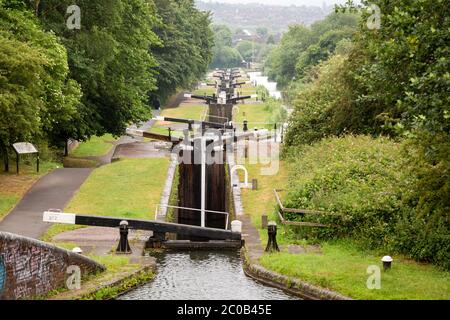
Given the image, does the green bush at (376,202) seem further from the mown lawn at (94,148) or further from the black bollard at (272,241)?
the mown lawn at (94,148)

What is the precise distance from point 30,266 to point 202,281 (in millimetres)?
5073

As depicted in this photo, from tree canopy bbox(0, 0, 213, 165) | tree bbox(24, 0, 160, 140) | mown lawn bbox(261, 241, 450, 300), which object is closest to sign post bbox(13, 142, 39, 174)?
tree canopy bbox(0, 0, 213, 165)

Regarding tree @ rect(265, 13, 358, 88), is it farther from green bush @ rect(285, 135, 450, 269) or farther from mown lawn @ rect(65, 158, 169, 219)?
green bush @ rect(285, 135, 450, 269)

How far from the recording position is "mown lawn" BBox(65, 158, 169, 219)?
27.0 metres

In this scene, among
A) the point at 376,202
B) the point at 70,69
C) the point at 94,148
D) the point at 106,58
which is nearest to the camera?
the point at 376,202

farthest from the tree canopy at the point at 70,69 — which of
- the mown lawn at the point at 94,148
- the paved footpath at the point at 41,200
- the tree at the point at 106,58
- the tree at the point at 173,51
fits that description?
the tree at the point at 173,51

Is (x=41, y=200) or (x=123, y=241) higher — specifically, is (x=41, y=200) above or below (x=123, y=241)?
below

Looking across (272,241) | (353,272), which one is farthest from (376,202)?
(353,272)

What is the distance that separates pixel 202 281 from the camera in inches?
783

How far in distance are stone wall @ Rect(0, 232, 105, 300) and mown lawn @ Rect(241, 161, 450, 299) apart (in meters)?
5.05

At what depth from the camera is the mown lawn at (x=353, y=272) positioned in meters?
17.0

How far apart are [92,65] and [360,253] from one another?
21.0 meters

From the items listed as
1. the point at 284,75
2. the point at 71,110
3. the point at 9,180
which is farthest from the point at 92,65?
the point at 284,75

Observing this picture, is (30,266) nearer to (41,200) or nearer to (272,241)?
(272,241)
